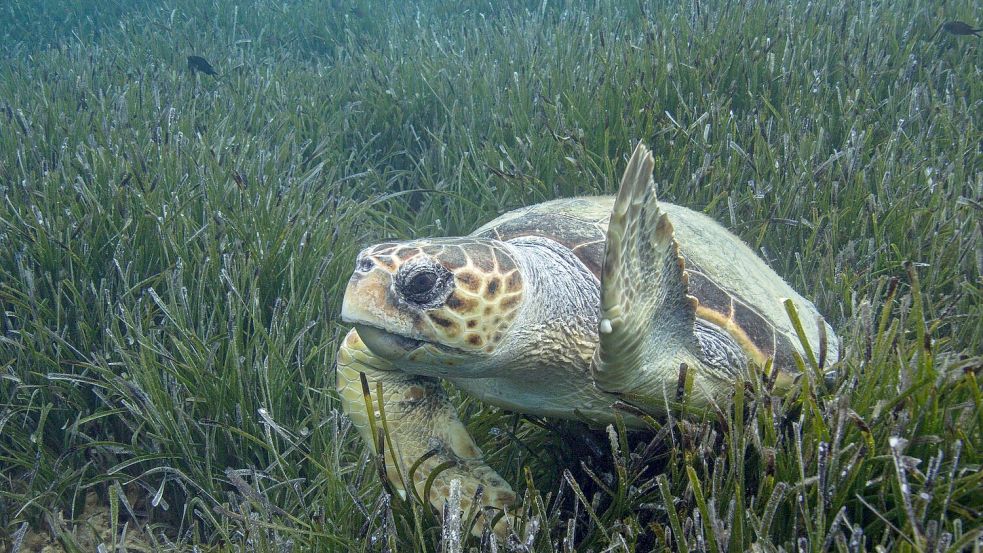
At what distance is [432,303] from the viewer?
1.50 m

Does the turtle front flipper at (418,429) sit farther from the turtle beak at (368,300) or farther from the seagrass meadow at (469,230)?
the turtle beak at (368,300)

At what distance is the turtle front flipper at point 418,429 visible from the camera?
70.4 inches

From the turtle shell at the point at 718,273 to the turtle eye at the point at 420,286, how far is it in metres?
0.66

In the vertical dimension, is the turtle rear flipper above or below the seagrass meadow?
above

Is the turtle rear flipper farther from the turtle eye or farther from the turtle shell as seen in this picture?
the turtle eye

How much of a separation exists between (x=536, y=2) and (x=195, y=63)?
5399mm

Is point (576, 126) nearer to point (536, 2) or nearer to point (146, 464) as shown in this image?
point (146, 464)

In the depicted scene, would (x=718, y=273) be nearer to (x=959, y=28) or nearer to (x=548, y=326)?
(x=548, y=326)

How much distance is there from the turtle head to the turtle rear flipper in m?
0.28

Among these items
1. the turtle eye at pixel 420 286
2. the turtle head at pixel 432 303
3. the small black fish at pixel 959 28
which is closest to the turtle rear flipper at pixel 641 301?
the turtle head at pixel 432 303

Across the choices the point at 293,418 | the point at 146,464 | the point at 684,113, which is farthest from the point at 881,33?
the point at 146,464

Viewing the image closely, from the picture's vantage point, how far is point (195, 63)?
5.86 metres

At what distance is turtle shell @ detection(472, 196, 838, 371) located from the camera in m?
1.92

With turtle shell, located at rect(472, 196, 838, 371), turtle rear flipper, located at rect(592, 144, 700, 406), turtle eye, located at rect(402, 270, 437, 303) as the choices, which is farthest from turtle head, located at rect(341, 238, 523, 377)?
turtle shell, located at rect(472, 196, 838, 371)
